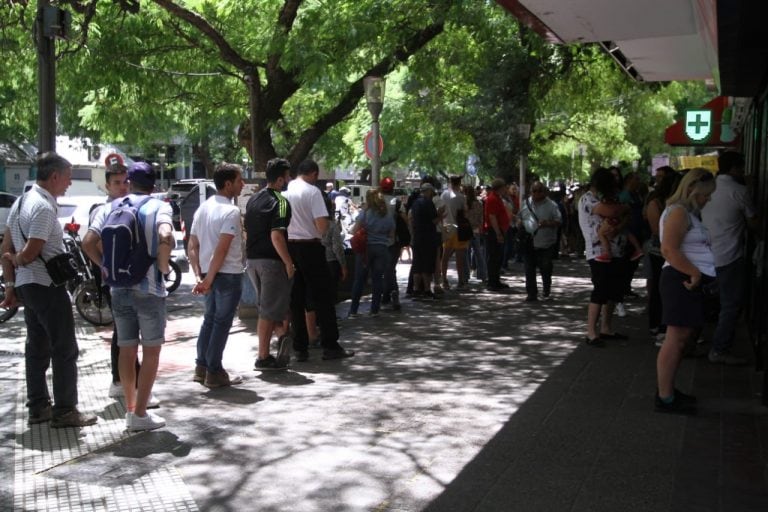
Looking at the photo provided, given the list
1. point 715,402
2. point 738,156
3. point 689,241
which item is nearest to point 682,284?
point 689,241

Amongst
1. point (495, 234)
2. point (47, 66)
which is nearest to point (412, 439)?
point (47, 66)

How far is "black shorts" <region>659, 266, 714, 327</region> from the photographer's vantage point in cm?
641

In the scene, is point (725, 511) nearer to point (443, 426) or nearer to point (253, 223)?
point (443, 426)

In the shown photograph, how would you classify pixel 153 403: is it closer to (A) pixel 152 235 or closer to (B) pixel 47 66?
(A) pixel 152 235

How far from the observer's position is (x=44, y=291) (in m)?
6.27

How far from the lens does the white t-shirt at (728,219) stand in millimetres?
8234

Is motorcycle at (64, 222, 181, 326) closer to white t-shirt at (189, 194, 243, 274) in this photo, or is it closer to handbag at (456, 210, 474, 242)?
white t-shirt at (189, 194, 243, 274)

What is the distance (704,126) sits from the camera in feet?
54.2

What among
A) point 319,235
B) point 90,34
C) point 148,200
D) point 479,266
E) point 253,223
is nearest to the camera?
point 148,200

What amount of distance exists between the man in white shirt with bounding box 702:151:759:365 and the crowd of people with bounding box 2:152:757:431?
0.01 m

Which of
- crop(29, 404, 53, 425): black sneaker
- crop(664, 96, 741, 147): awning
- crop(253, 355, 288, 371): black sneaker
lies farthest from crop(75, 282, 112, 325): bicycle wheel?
crop(664, 96, 741, 147): awning

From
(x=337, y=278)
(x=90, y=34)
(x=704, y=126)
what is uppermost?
(x=90, y=34)

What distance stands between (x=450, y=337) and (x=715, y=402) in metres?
3.68

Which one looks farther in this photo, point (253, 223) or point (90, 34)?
point (90, 34)
